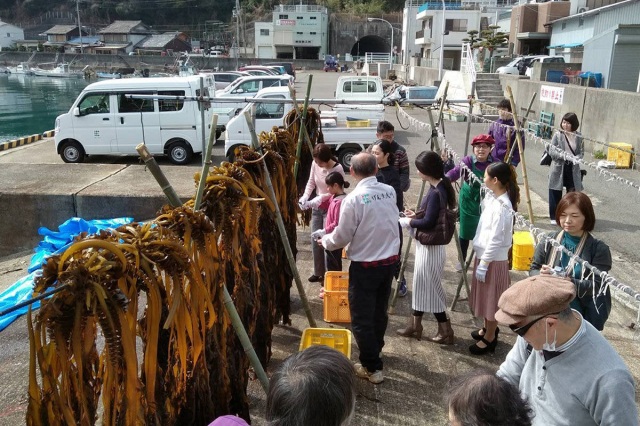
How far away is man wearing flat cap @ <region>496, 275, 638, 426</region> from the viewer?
6.22ft

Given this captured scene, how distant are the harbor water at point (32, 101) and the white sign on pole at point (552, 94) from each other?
23.3 m

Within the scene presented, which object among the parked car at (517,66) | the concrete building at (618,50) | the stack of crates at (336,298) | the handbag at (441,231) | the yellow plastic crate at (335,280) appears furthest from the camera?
the parked car at (517,66)

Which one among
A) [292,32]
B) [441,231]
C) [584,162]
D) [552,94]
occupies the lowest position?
[441,231]

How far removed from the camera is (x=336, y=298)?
464 cm

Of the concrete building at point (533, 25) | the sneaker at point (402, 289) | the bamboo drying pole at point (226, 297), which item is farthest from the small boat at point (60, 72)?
the bamboo drying pole at point (226, 297)

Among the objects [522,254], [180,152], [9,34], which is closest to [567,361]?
[522,254]

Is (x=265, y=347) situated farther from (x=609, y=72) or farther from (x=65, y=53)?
(x=65, y=53)

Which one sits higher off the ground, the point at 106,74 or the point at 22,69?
the point at 22,69

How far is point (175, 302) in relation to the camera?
226 cm

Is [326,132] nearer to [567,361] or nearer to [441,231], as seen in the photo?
[441,231]

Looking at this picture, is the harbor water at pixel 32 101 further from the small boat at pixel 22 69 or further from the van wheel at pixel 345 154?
the van wheel at pixel 345 154

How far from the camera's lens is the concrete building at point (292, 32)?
68000 millimetres

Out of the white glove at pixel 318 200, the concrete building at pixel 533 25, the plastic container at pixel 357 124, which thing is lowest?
the white glove at pixel 318 200

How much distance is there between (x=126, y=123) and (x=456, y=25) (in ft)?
131
